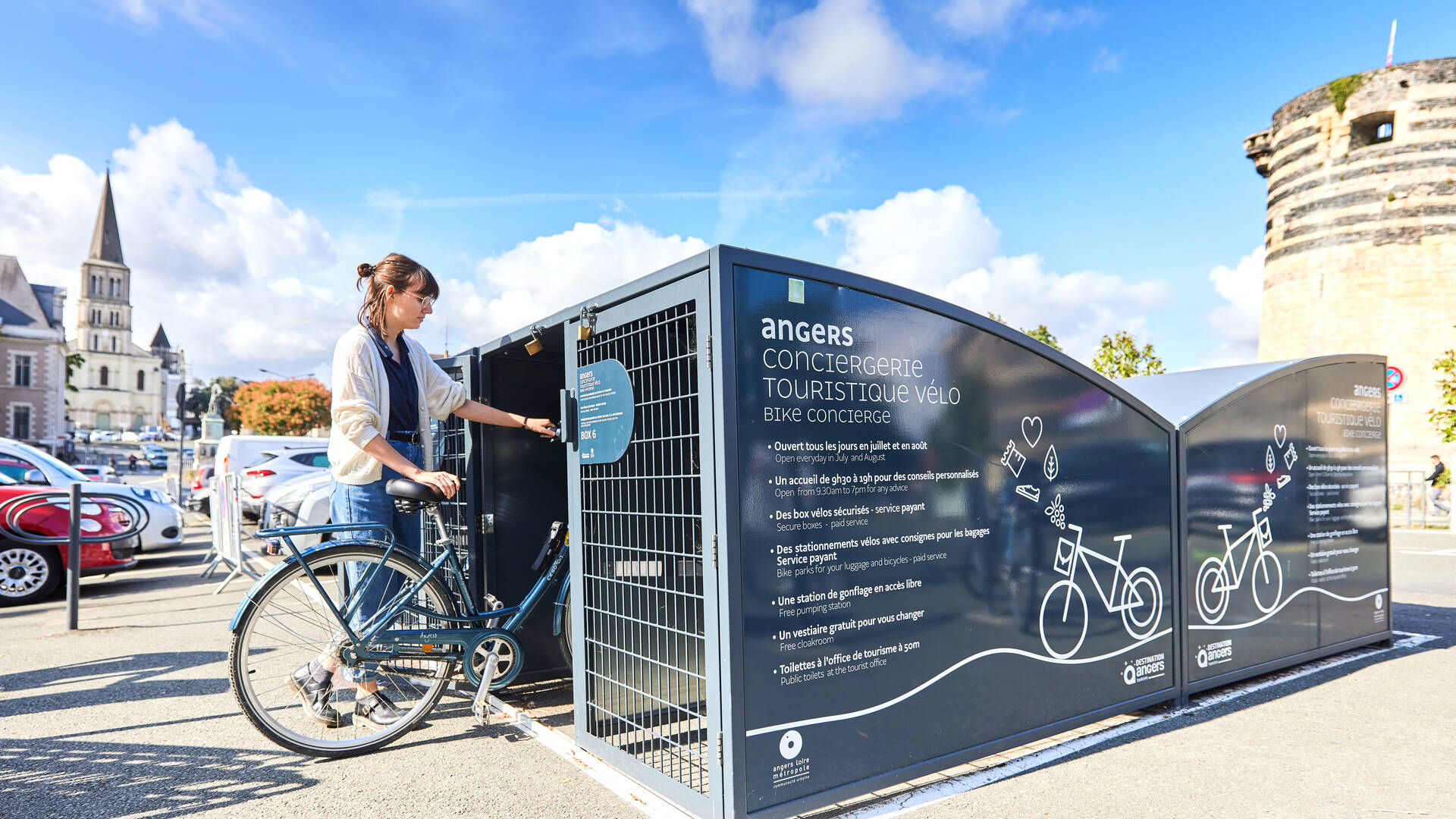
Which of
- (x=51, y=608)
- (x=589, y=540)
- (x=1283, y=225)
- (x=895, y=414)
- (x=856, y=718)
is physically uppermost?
(x=1283, y=225)

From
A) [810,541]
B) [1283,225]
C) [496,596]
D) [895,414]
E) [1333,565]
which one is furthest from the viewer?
[1283,225]

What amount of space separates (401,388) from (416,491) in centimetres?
61

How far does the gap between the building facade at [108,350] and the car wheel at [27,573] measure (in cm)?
11913

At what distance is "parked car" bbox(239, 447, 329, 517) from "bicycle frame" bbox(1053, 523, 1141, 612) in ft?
35.2

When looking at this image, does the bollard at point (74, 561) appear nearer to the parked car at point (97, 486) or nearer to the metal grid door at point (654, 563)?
the parked car at point (97, 486)

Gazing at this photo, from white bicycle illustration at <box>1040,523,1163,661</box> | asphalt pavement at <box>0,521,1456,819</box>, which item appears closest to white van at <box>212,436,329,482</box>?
asphalt pavement at <box>0,521,1456,819</box>

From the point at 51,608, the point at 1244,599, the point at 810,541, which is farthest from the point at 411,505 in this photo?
the point at 51,608

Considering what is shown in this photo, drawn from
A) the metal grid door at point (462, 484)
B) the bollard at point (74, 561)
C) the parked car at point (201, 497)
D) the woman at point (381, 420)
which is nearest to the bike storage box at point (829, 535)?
the woman at point (381, 420)

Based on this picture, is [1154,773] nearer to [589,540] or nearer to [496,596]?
[589,540]

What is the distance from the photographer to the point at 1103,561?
3.85 meters

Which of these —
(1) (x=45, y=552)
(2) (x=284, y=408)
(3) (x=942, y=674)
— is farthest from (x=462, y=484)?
(2) (x=284, y=408)

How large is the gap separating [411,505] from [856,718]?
2.15 metres

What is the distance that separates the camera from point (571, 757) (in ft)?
11.1

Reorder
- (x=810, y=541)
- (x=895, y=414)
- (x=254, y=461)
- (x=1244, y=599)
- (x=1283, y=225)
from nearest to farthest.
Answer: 1. (x=810, y=541)
2. (x=895, y=414)
3. (x=1244, y=599)
4. (x=254, y=461)
5. (x=1283, y=225)
